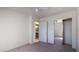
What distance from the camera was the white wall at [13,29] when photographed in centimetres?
397

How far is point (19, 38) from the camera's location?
16.8ft

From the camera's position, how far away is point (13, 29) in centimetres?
462

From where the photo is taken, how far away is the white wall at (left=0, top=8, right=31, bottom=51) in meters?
3.97

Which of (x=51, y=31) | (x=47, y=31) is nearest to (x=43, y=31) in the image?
(x=47, y=31)

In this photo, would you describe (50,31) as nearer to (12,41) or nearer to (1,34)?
(12,41)

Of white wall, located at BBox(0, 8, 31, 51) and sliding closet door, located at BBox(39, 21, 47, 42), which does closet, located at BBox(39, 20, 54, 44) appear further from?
white wall, located at BBox(0, 8, 31, 51)

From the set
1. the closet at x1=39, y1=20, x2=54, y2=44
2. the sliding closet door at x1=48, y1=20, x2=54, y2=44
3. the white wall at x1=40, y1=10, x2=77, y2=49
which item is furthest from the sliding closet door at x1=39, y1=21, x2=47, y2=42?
the white wall at x1=40, y1=10, x2=77, y2=49

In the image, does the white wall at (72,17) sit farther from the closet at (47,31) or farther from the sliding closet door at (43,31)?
the sliding closet door at (43,31)

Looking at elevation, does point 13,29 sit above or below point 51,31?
above

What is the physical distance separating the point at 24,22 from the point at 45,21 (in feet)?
6.25

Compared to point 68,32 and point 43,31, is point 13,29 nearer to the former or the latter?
point 43,31
